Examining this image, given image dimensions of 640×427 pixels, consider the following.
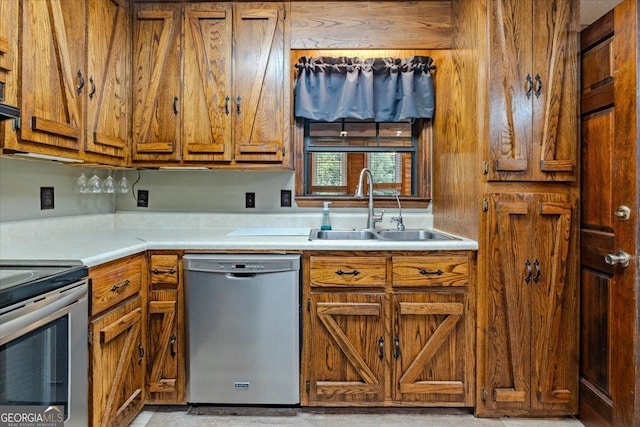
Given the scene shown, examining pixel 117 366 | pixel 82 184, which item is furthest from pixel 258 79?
pixel 117 366

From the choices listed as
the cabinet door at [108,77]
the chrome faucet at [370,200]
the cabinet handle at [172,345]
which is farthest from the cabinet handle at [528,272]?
the cabinet door at [108,77]

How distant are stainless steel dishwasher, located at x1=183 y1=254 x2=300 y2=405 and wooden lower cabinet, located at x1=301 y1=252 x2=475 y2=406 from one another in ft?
0.33

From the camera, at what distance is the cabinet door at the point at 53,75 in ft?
5.14

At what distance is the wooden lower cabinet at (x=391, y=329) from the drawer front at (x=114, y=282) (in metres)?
0.85

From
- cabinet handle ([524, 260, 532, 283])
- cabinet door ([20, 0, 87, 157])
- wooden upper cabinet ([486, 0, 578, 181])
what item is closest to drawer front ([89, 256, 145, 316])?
cabinet door ([20, 0, 87, 157])

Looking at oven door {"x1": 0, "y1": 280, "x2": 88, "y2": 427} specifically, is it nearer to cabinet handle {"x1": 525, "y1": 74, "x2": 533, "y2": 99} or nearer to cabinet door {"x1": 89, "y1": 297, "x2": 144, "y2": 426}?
cabinet door {"x1": 89, "y1": 297, "x2": 144, "y2": 426}

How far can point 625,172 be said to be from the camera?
169 centimetres

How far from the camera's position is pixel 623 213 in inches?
66.1

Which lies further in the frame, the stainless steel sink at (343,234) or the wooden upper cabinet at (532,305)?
the stainless steel sink at (343,234)

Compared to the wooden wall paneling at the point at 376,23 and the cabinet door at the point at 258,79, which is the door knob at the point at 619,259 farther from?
the cabinet door at the point at 258,79

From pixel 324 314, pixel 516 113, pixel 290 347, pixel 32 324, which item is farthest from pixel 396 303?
pixel 32 324

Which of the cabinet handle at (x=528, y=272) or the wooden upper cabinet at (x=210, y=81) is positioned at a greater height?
the wooden upper cabinet at (x=210, y=81)

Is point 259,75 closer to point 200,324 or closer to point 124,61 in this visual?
point 124,61

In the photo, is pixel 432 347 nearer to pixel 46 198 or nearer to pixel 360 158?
pixel 360 158
